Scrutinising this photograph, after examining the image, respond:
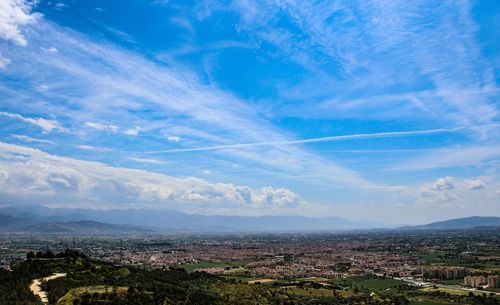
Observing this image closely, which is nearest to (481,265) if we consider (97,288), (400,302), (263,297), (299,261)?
(299,261)

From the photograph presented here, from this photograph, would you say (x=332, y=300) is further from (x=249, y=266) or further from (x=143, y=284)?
(x=249, y=266)

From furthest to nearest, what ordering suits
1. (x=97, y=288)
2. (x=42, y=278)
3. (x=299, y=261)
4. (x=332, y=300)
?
(x=299, y=261) → (x=332, y=300) → (x=42, y=278) → (x=97, y=288)

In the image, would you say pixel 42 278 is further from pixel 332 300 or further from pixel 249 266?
pixel 249 266

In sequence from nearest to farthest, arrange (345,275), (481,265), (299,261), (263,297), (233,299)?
1. (233,299)
2. (263,297)
3. (345,275)
4. (481,265)
5. (299,261)

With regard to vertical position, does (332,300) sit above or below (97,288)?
below

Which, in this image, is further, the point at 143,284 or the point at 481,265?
the point at 481,265

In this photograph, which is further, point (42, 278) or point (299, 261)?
point (299, 261)

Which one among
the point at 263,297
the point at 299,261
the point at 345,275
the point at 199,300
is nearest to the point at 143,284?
the point at 199,300

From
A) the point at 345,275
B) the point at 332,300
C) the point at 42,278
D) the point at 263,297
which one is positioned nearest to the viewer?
the point at 42,278

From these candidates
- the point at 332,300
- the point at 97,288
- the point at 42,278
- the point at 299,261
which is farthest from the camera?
the point at 299,261
